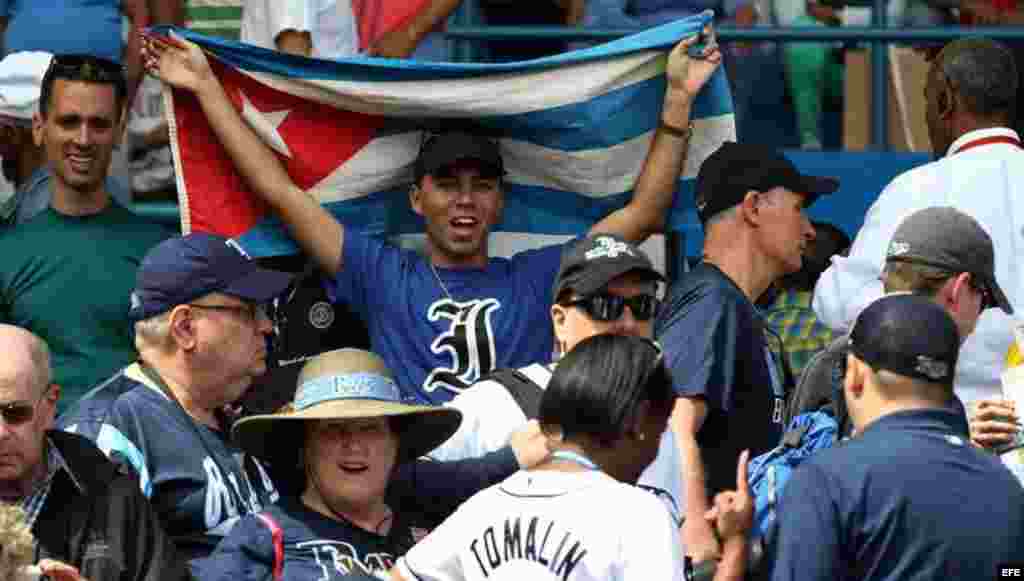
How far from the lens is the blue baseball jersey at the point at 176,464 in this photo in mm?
7266

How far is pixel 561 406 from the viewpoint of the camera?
6.23m

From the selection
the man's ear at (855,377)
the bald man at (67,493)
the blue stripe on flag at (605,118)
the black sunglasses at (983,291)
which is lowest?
the bald man at (67,493)

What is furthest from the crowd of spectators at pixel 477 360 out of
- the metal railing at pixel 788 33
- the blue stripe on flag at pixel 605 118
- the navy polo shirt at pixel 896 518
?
the metal railing at pixel 788 33

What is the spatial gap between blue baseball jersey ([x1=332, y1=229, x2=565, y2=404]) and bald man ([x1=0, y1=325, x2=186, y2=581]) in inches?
63.9

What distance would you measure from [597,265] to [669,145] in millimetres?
1595

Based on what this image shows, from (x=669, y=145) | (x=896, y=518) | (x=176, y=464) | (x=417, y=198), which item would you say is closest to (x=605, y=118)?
(x=669, y=145)

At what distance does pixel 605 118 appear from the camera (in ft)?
30.1

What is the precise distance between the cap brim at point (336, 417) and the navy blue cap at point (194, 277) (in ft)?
1.76

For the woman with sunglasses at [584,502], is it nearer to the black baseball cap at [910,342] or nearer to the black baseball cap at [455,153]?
the black baseball cap at [910,342]

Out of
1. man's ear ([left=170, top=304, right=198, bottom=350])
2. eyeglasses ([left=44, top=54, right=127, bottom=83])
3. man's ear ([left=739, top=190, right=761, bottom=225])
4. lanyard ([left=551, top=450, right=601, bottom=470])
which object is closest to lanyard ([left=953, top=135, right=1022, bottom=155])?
man's ear ([left=739, top=190, right=761, bottom=225])

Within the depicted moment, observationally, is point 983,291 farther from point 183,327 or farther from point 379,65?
point 379,65

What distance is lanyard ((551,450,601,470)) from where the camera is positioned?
619 centimetres

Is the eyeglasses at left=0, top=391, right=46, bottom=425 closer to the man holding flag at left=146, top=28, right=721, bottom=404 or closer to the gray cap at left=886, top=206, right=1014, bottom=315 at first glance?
the man holding flag at left=146, top=28, right=721, bottom=404

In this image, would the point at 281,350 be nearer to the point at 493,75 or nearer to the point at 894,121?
the point at 493,75
